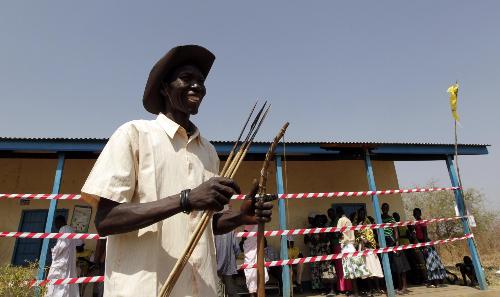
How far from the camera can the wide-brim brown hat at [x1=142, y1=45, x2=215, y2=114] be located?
1.78 meters

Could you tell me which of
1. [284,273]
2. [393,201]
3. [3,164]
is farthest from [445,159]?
[3,164]

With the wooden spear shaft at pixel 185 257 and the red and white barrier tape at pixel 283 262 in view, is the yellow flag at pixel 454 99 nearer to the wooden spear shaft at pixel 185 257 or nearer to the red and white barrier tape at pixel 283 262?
the red and white barrier tape at pixel 283 262

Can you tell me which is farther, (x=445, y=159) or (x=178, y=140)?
(x=445, y=159)

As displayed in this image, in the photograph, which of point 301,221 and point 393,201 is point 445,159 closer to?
point 393,201

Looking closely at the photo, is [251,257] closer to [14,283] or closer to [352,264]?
[352,264]

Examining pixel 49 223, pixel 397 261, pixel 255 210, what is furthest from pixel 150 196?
pixel 397 261

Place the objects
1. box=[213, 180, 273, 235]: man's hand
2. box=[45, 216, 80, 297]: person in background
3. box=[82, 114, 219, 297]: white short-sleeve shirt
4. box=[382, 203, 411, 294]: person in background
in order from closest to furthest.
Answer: box=[82, 114, 219, 297]: white short-sleeve shirt → box=[213, 180, 273, 235]: man's hand → box=[45, 216, 80, 297]: person in background → box=[382, 203, 411, 294]: person in background

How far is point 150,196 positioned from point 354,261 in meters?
6.54

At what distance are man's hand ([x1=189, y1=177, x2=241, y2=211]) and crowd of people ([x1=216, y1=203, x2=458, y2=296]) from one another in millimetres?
4964

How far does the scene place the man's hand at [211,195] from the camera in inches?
48.1

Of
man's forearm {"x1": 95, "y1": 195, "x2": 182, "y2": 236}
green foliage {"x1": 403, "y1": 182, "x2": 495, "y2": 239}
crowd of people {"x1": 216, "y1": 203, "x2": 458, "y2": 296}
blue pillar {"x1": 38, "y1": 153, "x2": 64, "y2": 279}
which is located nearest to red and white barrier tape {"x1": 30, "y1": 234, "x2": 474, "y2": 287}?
crowd of people {"x1": 216, "y1": 203, "x2": 458, "y2": 296}

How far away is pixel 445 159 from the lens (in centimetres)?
897

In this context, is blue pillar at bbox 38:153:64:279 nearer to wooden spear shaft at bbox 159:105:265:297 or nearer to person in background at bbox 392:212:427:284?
wooden spear shaft at bbox 159:105:265:297

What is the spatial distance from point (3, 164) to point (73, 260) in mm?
4162
